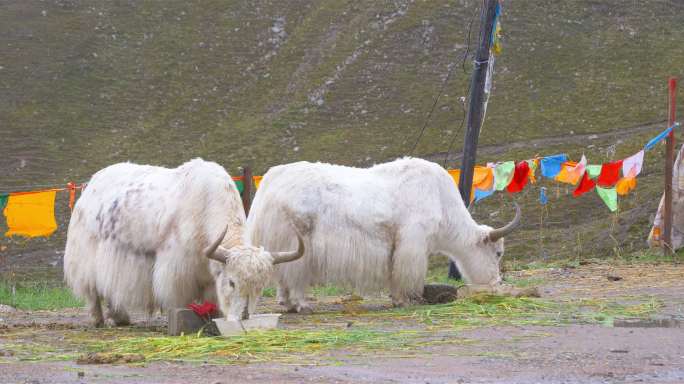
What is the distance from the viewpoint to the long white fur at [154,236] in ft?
24.6

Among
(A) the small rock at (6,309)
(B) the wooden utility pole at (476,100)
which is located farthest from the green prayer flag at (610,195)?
(A) the small rock at (6,309)

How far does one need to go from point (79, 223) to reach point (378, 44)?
29315mm

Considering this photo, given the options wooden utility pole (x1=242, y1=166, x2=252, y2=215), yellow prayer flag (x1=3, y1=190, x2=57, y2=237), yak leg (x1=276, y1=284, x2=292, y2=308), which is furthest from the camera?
yellow prayer flag (x1=3, y1=190, x2=57, y2=237)

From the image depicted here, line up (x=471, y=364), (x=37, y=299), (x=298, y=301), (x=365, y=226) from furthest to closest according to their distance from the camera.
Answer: (x=37, y=299), (x=365, y=226), (x=298, y=301), (x=471, y=364)

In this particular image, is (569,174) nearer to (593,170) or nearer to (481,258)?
(593,170)

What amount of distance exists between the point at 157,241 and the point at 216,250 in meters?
0.86

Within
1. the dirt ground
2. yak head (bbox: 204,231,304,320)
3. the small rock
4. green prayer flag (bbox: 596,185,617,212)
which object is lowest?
the dirt ground

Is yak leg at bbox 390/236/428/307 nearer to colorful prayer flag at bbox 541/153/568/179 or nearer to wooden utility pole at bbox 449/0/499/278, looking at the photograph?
wooden utility pole at bbox 449/0/499/278

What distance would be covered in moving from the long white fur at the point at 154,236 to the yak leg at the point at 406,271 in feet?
5.91

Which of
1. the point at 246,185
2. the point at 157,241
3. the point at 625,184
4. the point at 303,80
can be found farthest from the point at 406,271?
the point at 303,80

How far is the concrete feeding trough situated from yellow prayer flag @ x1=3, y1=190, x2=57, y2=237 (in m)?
5.95

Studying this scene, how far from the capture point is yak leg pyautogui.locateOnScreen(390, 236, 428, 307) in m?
8.99

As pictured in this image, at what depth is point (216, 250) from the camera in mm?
6977

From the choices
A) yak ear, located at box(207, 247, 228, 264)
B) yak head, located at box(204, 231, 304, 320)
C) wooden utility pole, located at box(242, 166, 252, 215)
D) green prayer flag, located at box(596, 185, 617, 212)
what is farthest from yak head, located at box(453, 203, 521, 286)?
green prayer flag, located at box(596, 185, 617, 212)
